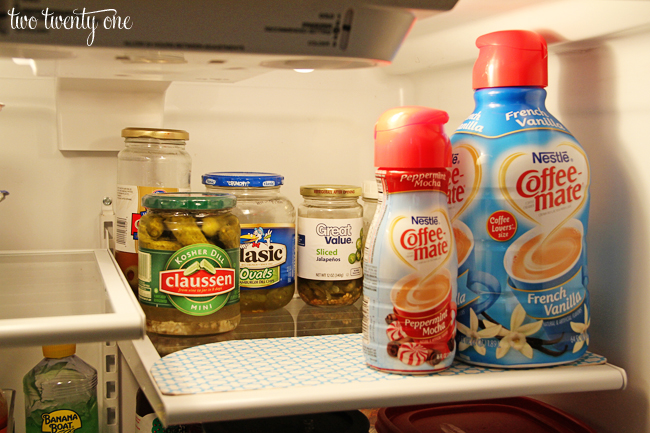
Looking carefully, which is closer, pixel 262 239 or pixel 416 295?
pixel 416 295

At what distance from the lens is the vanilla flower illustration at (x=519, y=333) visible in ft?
2.15

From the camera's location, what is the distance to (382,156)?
633 mm

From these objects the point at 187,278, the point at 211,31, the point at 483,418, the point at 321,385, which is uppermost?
the point at 211,31

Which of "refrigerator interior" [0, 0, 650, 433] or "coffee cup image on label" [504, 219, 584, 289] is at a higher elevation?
"refrigerator interior" [0, 0, 650, 433]

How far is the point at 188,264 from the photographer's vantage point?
0.69 meters

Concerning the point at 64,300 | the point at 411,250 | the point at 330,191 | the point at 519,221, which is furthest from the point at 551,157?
the point at 64,300

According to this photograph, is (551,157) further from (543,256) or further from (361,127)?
(361,127)

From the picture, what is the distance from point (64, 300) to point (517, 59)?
66cm

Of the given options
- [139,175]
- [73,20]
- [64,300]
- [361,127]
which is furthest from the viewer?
[361,127]

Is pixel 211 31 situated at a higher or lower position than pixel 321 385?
higher

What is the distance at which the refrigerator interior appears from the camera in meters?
0.70

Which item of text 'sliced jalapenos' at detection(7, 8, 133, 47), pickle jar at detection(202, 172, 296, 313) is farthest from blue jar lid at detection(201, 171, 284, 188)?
text 'sliced jalapenos' at detection(7, 8, 133, 47)

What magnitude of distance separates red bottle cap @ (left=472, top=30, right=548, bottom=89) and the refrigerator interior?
86 millimetres

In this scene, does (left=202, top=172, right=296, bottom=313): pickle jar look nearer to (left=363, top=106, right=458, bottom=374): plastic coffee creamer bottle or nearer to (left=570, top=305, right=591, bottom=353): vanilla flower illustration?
(left=363, top=106, right=458, bottom=374): plastic coffee creamer bottle
